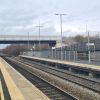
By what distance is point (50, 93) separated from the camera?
1775 centimetres

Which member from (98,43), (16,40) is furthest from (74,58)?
(16,40)

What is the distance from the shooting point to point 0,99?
13.4 metres

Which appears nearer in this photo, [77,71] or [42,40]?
[77,71]

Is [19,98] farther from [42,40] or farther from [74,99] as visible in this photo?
[42,40]

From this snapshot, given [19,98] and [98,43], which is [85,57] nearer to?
[98,43]

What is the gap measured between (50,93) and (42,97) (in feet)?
7.38

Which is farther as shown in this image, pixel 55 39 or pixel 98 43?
pixel 55 39

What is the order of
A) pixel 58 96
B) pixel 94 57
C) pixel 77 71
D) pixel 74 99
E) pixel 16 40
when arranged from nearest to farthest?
pixel 74 99, pixel 58 96, pixel 77 71, pixel 94 57, pixel 16 40

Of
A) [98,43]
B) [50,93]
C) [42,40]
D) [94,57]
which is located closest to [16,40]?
[42,40]

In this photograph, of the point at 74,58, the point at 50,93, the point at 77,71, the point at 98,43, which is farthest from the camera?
the point at 98,43

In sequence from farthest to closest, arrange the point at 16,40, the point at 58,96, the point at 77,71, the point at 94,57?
the point at 16,40 → the point at 94,57 → the point at 77,71 → the point at 58,96

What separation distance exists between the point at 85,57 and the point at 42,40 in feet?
199

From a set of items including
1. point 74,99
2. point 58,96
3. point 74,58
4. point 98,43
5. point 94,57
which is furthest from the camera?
point 98,43

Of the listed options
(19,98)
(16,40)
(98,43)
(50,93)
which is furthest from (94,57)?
(16,40)
